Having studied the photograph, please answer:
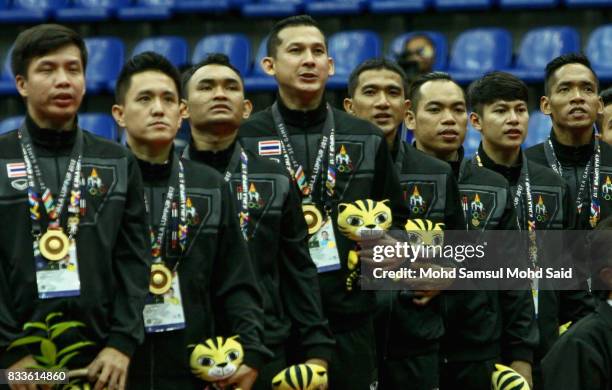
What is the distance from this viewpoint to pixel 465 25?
11.3 metres

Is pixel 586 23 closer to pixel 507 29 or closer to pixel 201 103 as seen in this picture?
pixel 507 29

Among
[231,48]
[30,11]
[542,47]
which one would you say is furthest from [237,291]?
[30,11]

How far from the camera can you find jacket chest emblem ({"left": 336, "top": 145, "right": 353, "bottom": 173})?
5.26 m

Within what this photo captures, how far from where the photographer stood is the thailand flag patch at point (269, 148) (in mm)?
5266

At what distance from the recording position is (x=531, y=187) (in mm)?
6105

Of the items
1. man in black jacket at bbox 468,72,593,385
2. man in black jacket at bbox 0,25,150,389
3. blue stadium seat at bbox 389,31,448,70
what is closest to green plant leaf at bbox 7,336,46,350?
man in black jacket at bbox 0,25,150,389

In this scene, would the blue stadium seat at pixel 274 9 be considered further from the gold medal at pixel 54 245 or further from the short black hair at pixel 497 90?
the gold medal at pixel 54 245

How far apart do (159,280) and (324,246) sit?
963 mm

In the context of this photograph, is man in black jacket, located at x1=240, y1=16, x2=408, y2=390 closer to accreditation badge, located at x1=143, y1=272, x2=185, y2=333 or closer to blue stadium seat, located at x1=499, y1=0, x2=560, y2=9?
accreditation badge, located at x1=143, y1=272, x2=185, y2=333

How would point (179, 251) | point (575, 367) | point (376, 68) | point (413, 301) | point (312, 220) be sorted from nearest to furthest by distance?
point (575, 367) < point (179, 251) < point (312, 220) < point (413, 301) < point (376, 68)

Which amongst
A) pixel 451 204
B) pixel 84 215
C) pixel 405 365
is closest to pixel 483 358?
pixel 405 365

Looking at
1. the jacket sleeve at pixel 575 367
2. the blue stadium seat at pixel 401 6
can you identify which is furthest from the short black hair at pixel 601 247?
the blue stadium seat at pixel 401 6

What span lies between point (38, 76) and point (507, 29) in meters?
7.58

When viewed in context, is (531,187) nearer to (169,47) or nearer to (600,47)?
(600,47)
